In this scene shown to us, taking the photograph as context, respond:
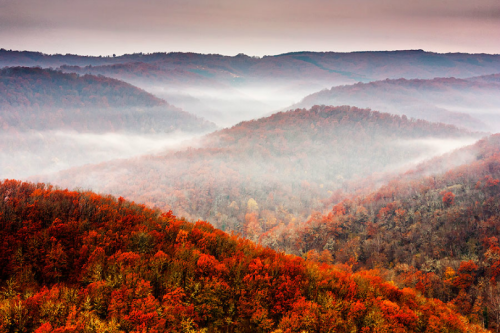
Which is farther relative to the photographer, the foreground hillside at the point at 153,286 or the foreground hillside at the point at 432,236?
the foreground hillside at the point at 432,236

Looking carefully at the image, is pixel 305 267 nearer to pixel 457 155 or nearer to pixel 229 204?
pixel 229 204

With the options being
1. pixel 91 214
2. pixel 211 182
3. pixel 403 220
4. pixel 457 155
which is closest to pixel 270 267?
pixel 91 214

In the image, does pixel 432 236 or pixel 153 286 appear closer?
pixel 153 286

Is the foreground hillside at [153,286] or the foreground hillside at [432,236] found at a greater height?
the foreground hillside at [153,286]

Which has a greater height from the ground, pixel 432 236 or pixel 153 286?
pixel 153 286
